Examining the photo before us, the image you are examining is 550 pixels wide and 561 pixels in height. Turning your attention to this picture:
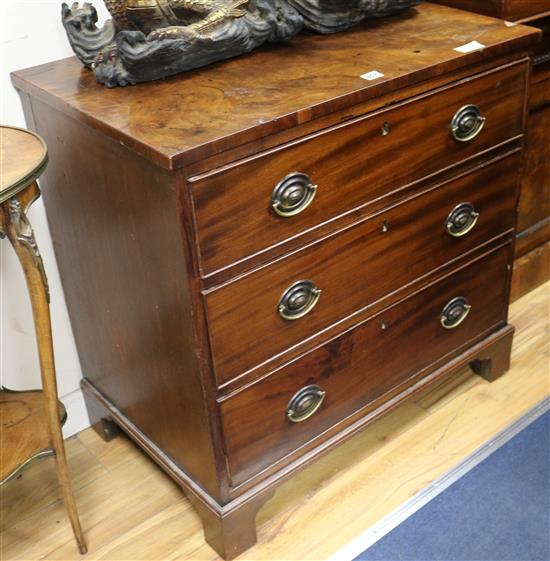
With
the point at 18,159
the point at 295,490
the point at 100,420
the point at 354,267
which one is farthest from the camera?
the point at 100,420

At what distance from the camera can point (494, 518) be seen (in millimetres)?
1864

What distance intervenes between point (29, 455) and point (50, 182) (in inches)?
21.2

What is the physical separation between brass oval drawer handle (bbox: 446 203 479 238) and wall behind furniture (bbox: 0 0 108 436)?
84 cm

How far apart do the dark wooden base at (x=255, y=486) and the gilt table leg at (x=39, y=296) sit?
0.73 feet

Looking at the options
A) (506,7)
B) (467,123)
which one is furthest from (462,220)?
(506,7)

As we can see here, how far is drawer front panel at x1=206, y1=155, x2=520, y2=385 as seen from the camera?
60.9 inches

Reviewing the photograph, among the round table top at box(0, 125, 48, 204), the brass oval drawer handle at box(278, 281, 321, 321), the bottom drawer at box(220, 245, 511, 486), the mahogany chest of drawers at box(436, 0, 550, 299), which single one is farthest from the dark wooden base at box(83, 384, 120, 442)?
the mahogany chest of drawers at box(436, 0, 550, 299)

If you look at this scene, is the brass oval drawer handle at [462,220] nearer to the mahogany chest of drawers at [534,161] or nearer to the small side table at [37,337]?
the mahogany chest of drawers at [534,161]

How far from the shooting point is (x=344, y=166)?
158 cm

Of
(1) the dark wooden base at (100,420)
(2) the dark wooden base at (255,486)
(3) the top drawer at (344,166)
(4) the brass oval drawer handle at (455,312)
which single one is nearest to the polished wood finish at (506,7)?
(3) the top drawer at (344,166)

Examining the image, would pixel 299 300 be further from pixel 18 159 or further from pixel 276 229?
pixel 18 159

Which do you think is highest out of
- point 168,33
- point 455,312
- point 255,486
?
point 168,33

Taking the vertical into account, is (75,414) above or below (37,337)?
below

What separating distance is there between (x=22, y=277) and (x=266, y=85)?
0.73 m
